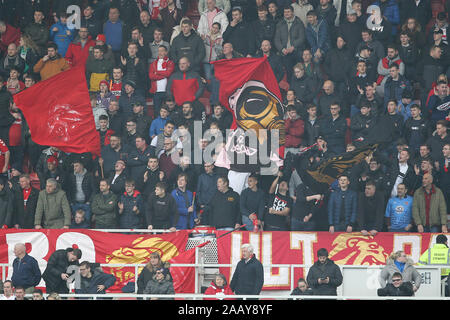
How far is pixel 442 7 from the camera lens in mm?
20812

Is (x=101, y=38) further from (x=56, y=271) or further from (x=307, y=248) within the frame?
(x=56, y=271)

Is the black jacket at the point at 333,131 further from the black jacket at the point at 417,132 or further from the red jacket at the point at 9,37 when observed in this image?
the red jacket at the point at 9,37

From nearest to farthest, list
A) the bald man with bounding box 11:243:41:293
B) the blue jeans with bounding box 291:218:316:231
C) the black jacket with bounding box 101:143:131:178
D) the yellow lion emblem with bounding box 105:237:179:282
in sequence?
1. the bald man with bounding box 11:243:41:293
2. the yellow lion emblem with bounding box 105:237:179:282
3. the blue jeans with bounding box 291:218:316:231
4. the black jacket with bounding box 101:143:131:178

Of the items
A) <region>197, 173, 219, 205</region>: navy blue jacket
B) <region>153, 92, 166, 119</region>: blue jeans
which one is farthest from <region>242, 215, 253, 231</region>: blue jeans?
<region>153, 92, 166, 119</region>: blue jeans

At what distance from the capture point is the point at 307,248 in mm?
16078

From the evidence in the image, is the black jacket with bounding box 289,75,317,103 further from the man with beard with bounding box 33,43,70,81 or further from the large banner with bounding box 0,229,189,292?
the man with beard with bounding box 33,43,70,81

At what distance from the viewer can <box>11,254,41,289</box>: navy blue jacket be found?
1453cm

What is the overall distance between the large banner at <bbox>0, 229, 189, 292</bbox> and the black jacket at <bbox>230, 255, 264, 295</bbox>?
2.08m

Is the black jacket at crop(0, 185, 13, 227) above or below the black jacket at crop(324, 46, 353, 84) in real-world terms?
below

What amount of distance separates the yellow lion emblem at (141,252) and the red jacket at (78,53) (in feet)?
18.1

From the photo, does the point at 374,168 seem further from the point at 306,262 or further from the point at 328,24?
the point at 328,24

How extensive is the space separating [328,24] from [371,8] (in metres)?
0.93

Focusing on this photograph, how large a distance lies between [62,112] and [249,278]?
19.8 ft
